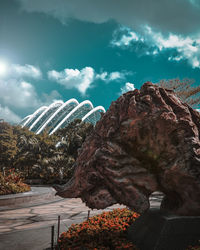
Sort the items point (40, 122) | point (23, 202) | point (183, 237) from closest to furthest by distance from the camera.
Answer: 1. point (183, 237)
2. point (23, 202)
3. point (40, 122)

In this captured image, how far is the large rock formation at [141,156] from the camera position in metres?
3.76

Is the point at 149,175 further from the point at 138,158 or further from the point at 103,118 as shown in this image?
the point at 103,118

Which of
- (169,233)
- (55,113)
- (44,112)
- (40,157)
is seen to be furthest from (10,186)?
(44,112)

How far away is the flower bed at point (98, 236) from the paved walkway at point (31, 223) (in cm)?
71

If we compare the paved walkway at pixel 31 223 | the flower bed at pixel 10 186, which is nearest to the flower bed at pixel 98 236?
the paved walkway at pixel 31 223

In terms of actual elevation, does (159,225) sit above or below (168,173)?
below

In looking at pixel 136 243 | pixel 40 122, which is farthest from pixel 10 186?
pixel 40 122

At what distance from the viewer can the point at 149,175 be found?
12.9ft

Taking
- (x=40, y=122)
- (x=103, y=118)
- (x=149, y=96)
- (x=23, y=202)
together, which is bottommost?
(x=23, y=202)

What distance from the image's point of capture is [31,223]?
7.62m

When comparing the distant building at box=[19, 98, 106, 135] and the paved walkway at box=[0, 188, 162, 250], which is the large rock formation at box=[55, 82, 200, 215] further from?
the distant building at box=[19, 98, 106, 135]

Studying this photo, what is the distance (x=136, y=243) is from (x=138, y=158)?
1.88 metres

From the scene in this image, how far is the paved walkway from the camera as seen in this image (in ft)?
17.5

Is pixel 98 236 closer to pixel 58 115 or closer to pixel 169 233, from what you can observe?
pixel 169 233
